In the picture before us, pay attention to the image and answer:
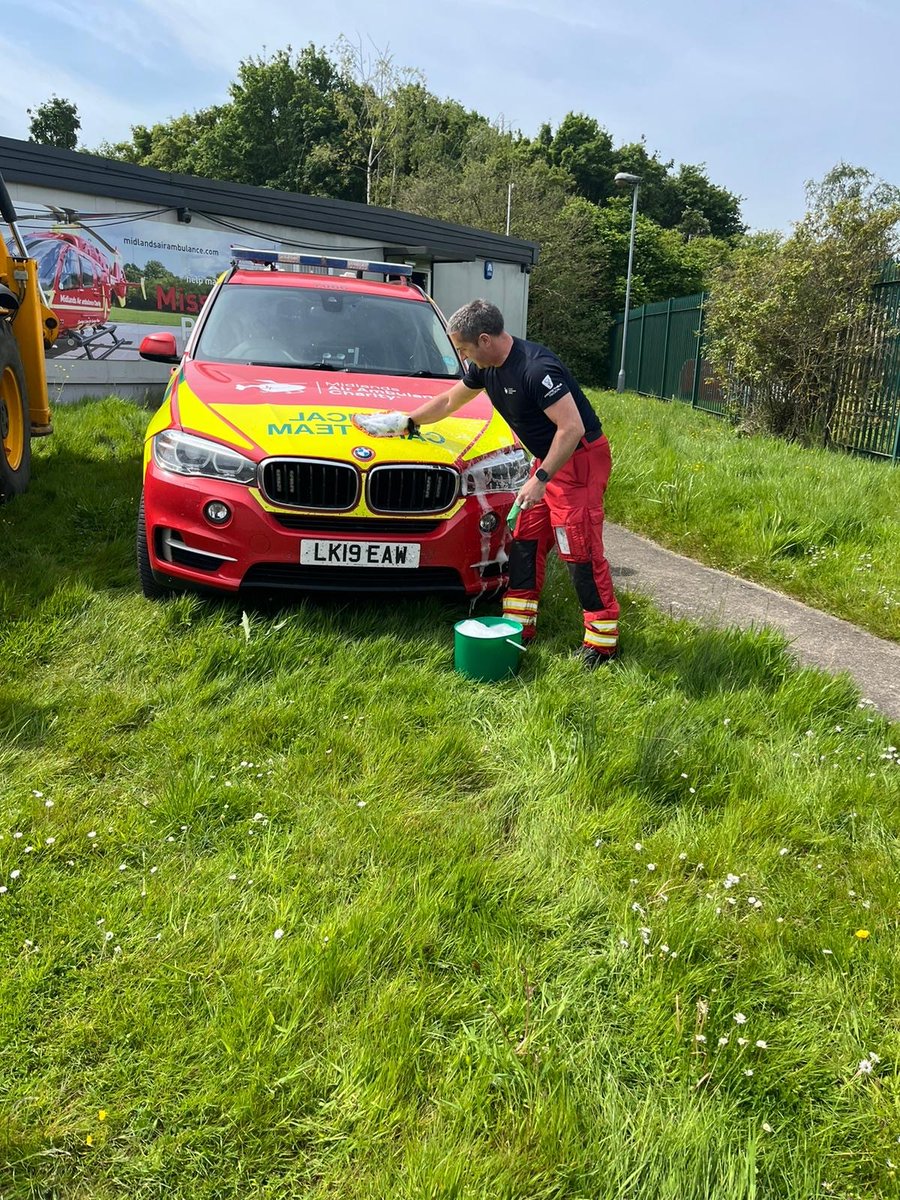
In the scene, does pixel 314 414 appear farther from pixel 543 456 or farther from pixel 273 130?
pixel 273 130

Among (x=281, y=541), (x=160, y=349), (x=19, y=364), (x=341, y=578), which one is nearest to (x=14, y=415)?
(x=19, y=364)

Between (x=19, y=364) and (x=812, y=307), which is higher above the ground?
(x=812, y=307)

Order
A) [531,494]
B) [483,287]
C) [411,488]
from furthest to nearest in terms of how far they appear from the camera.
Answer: [483,287] < [411,488] < [531,494]

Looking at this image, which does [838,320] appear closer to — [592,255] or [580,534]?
[580,534]

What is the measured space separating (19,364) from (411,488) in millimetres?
3519

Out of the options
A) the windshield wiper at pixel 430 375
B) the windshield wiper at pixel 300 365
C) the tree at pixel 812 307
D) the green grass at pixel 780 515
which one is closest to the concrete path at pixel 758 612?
the green grass at pixel 780 515

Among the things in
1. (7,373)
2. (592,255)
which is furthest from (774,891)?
(592,255)

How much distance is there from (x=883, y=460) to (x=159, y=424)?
30.6ft

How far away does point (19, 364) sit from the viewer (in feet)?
19.2

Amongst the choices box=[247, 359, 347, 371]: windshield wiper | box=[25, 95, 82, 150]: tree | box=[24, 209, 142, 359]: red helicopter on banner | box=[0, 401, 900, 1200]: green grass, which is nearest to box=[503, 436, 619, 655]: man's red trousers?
box=[0, 401, 900, 1200]: green grass

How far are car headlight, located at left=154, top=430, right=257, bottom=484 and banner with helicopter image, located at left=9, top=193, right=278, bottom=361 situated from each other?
374 inches

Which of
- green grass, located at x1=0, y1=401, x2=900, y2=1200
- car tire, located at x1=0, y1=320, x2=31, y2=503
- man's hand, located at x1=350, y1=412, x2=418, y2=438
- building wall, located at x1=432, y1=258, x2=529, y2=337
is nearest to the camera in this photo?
green grass, located at x1=0, y1=401, x2=900, y2=1200

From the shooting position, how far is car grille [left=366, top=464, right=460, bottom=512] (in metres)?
3.96

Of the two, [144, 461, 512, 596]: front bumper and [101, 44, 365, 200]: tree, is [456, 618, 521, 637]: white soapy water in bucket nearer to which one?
[144, 461, 512, 596]: front bumper
